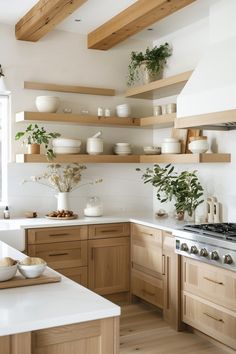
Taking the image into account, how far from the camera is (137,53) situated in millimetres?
5438

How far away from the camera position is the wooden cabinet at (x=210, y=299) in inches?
135

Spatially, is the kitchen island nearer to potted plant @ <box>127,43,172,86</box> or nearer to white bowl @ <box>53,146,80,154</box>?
white bowl @ <box>53,146,80,154</box>

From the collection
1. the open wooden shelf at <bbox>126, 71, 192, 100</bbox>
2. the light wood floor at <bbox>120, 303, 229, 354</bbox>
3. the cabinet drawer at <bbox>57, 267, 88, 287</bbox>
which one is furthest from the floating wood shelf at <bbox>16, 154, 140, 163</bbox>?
the light wood floor at <bbox>120, 303, 229, 354</bbox>

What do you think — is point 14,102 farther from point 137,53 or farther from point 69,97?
point 137,53

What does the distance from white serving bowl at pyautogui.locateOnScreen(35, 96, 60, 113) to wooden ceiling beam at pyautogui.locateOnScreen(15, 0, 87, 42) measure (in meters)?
0.61

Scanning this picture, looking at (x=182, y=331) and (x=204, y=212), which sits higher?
(x=204, y=212)

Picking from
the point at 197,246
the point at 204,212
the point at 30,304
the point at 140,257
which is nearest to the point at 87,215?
the point at 140,257

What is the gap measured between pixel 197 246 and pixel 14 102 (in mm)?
2417

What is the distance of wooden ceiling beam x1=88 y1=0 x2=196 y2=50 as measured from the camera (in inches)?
149

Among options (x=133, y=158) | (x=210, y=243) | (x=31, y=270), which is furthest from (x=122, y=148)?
(x=31, y=270)

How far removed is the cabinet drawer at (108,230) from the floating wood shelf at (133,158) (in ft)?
2.31

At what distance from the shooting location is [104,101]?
5336 millimetres

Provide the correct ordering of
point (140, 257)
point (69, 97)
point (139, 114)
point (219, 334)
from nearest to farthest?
1. point (219, 334)
2. point (140, 257)
3. point (69, 97)
4. point (139, 114)

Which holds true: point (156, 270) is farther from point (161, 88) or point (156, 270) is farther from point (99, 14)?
point (99, 14)
